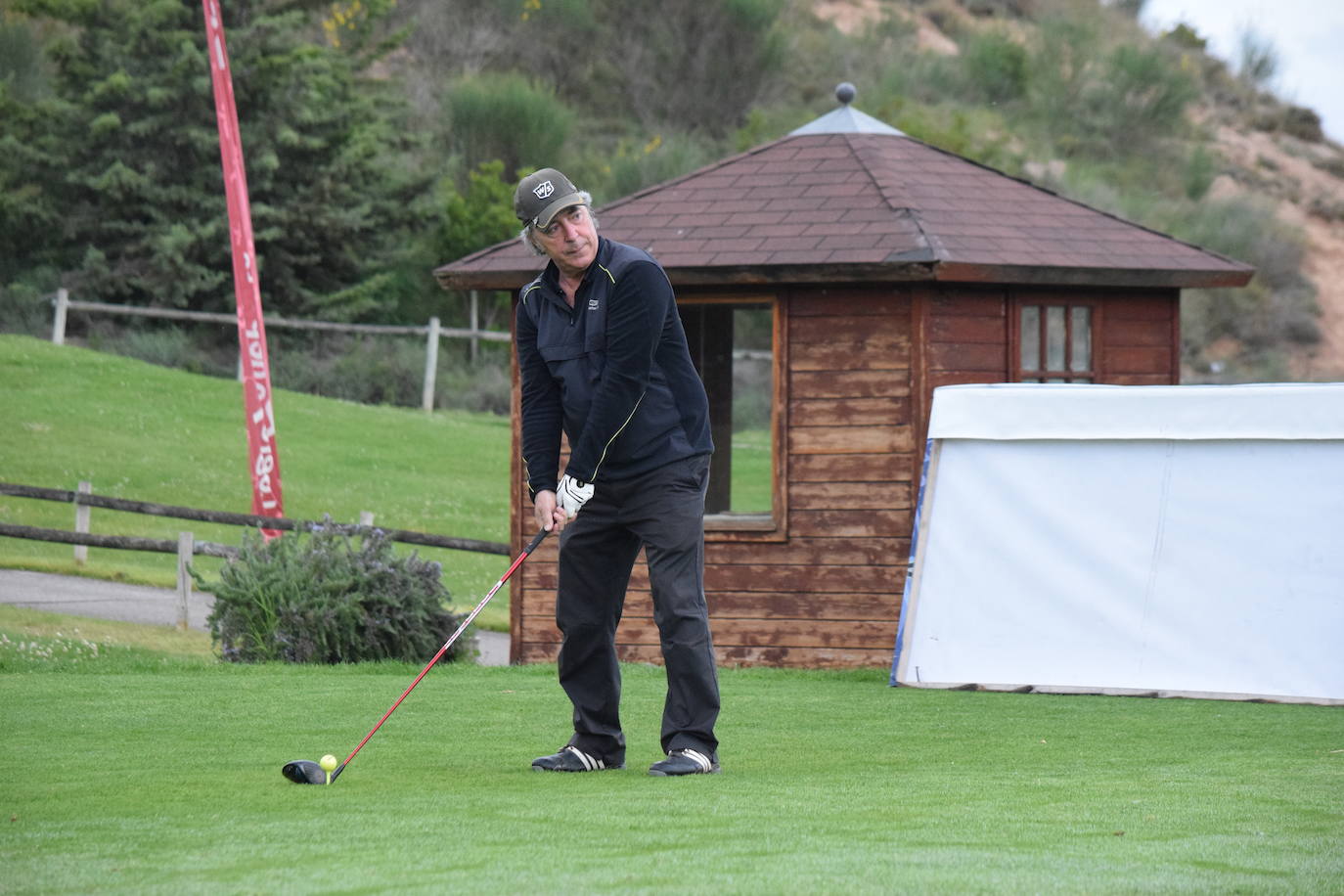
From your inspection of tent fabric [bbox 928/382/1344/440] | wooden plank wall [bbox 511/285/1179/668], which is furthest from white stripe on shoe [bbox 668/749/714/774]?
wooden plank wall [bbox 511/285/1179/668]

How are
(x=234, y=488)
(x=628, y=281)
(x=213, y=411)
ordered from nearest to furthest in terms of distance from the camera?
(x=628, y=281) → (x=234, y=488) → (x=213, y=411)

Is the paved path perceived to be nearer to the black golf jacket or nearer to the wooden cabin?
the wooden cabin

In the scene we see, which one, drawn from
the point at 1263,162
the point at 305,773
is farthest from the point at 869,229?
the point at 1263,162

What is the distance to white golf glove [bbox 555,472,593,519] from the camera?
5340 millimetres

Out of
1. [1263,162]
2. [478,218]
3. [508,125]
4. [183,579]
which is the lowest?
[183,579]

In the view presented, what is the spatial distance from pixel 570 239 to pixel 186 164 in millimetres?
27031

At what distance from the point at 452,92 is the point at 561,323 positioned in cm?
3371

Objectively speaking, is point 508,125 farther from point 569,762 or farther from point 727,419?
point 569,762

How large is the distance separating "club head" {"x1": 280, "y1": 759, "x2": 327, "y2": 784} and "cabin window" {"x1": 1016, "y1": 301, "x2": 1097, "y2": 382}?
6523 millimetres

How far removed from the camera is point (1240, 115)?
160 ft

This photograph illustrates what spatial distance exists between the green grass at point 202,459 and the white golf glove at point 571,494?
10877 mm

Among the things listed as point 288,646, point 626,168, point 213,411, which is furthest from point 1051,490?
point 626,168

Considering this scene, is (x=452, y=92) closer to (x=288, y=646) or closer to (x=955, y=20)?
(x=955, y=20)

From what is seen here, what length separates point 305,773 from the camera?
494 cm
